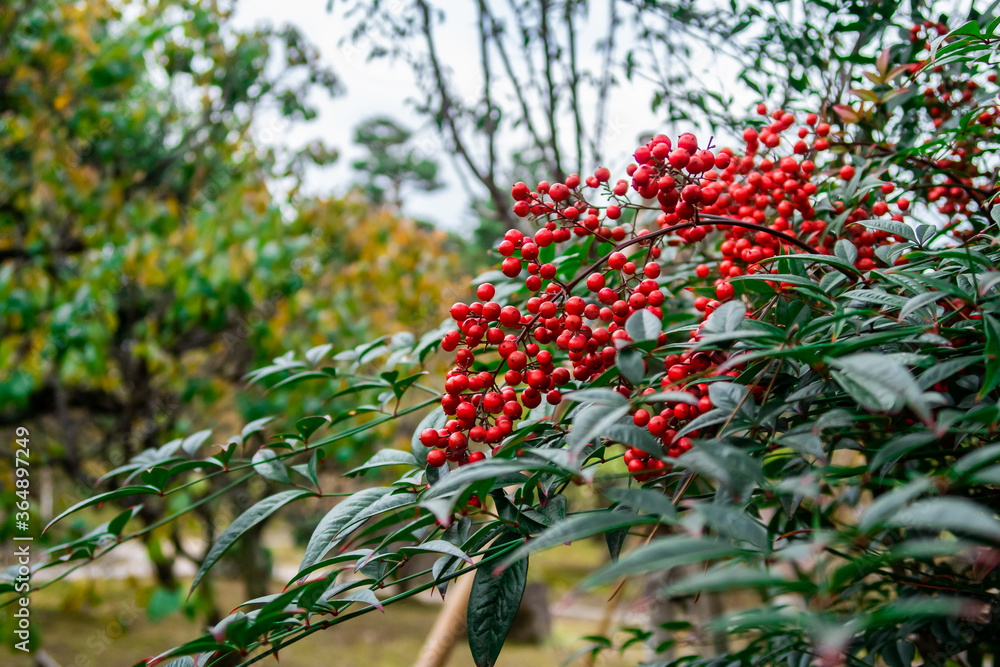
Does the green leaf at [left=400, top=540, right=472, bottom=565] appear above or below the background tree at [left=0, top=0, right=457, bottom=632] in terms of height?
below

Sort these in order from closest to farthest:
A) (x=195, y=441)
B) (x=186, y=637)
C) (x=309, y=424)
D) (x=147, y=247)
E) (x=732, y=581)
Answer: (x=732, y=581)
(x=309, y=424)
(x=195, y=441)
(x=147, y=247)
(x=186, y=637)

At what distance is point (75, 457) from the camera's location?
1884 millimetres

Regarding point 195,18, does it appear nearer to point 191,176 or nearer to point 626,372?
point 191,176

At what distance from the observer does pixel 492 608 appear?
39 centimetres

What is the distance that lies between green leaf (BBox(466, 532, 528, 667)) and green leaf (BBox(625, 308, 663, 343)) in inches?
5.8

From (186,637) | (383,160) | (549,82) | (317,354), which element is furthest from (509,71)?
(383,160)

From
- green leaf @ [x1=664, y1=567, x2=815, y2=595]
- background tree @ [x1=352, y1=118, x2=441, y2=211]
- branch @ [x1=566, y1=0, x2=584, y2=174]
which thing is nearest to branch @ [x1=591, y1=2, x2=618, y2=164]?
branch @ [x1=566, y1=0, x2=584, y2=174]

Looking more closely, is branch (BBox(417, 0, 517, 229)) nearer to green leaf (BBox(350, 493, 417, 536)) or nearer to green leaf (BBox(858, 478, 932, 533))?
green leaf (BBox(350, 493, 417, 536))

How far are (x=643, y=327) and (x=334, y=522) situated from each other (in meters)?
0.24

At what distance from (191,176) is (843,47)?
2.36 metres

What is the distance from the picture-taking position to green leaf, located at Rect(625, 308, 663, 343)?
1.20 feet

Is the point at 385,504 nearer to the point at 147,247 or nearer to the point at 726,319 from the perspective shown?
the point at 726,319

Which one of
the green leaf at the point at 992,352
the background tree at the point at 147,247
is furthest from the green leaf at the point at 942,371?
the background tree at the point at 147,247

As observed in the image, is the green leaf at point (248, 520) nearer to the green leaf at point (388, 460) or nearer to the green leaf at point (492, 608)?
the green leaf at point (388, 460)
